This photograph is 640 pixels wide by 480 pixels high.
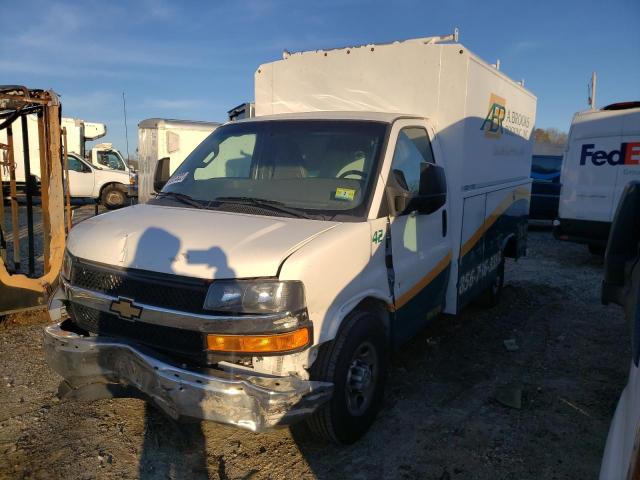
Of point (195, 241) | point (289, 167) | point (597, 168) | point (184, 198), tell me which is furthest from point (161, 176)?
point (597, 168)

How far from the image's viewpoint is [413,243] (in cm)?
385

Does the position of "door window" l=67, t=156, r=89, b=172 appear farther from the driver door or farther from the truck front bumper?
the truck front bumper

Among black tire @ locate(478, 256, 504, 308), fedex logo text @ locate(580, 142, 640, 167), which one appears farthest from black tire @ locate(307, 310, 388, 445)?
fedex logo text @ locate(580, 142, 640, 167)

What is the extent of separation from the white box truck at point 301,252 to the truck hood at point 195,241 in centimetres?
1

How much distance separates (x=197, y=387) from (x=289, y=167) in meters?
1.86

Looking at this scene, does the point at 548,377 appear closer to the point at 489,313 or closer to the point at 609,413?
the point at 609,413

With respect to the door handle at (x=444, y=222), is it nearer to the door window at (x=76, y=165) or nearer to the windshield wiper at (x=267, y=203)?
the windshield wiper at (x=267, y=203)

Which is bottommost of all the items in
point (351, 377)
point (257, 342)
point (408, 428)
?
point (408, 428)

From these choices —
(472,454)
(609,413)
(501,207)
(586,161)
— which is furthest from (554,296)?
(472,454)

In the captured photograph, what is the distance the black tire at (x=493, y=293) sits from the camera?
6336mm

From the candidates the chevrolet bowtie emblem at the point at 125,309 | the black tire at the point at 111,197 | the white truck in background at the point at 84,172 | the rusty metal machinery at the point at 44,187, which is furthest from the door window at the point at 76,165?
the chevrolet bowtie emblem at the point at 125,309

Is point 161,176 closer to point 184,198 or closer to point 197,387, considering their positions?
point 184,198

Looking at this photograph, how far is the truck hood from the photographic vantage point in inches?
105

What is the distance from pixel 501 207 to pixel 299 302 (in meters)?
3.96
